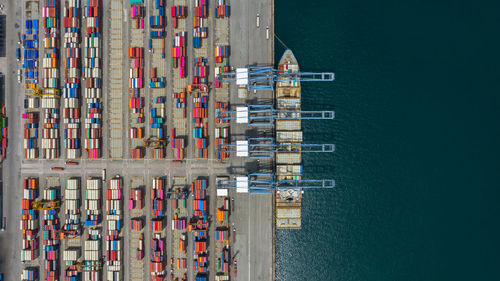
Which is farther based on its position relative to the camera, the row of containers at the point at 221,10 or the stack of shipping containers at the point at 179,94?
the row of containers at the point at 221,10

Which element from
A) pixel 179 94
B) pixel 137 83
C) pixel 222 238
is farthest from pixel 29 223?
pixel 179 94

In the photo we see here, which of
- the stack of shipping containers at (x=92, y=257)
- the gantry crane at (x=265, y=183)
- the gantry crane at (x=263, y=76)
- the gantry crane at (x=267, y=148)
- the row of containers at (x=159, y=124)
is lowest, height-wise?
the stack of shipping containers at (x=92, y=257)

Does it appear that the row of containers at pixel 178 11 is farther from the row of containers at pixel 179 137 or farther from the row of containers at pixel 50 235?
the row of containers at pixel 50 235

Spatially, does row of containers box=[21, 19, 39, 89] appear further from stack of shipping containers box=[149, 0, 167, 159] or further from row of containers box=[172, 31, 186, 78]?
row of containers box=[172, 31, 186, 78]

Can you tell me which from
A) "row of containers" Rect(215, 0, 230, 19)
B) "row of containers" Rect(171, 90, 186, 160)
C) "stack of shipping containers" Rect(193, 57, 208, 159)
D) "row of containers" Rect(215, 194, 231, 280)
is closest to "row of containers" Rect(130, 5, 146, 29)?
"stack of shipping containers" Rect(193, 57, 208, 159)

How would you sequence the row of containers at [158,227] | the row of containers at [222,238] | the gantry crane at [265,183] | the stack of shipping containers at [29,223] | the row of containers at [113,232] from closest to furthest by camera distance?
the gantry crane at [265,183], the stack of shipping containers at [29,223], the row of containers at [158,227], the row of containers at [113,232], the row of containers at [222,238]

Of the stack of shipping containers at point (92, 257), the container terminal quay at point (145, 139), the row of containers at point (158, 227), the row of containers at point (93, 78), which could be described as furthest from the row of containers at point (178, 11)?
the stack of shipping containers at point (92, 257)

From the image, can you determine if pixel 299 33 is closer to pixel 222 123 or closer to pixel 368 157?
pixel 222 123

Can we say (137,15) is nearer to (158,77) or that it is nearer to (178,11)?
(178,11)
